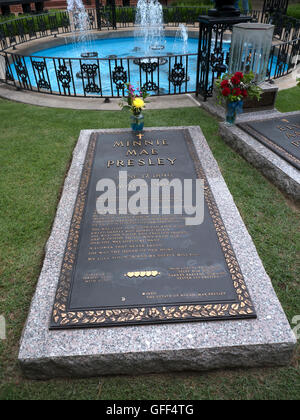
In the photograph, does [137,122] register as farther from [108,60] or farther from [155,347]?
[108,60]

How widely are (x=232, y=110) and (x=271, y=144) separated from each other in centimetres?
116

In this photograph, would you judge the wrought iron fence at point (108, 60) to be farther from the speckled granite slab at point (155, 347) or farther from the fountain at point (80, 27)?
the speckled granite slab at point (155, 347)

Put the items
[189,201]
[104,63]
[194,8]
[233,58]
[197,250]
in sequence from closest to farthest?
[197,250] < [189,201] < [233,58] < [104,63] < [194,8]

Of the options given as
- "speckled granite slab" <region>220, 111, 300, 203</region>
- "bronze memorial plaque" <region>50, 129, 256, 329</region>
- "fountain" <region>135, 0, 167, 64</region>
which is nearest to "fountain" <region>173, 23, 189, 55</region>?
"fountain" <region>135, 0, 167, 64</region>

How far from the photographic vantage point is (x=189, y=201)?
14.0 feet

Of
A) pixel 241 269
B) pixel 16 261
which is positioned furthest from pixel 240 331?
pixel 16 261

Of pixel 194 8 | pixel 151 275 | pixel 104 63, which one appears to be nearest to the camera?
pixel 151 275

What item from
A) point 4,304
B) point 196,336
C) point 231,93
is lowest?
point 4,304

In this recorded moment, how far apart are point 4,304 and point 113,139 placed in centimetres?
357

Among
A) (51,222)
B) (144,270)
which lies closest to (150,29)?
(51,222)

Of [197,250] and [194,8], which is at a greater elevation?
[194,8]

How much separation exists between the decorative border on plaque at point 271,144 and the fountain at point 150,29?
1144 centimetres

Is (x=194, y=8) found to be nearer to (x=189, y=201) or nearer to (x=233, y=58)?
(x=233, y=58)

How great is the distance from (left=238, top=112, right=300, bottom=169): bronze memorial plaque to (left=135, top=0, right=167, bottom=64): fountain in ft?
37.2
